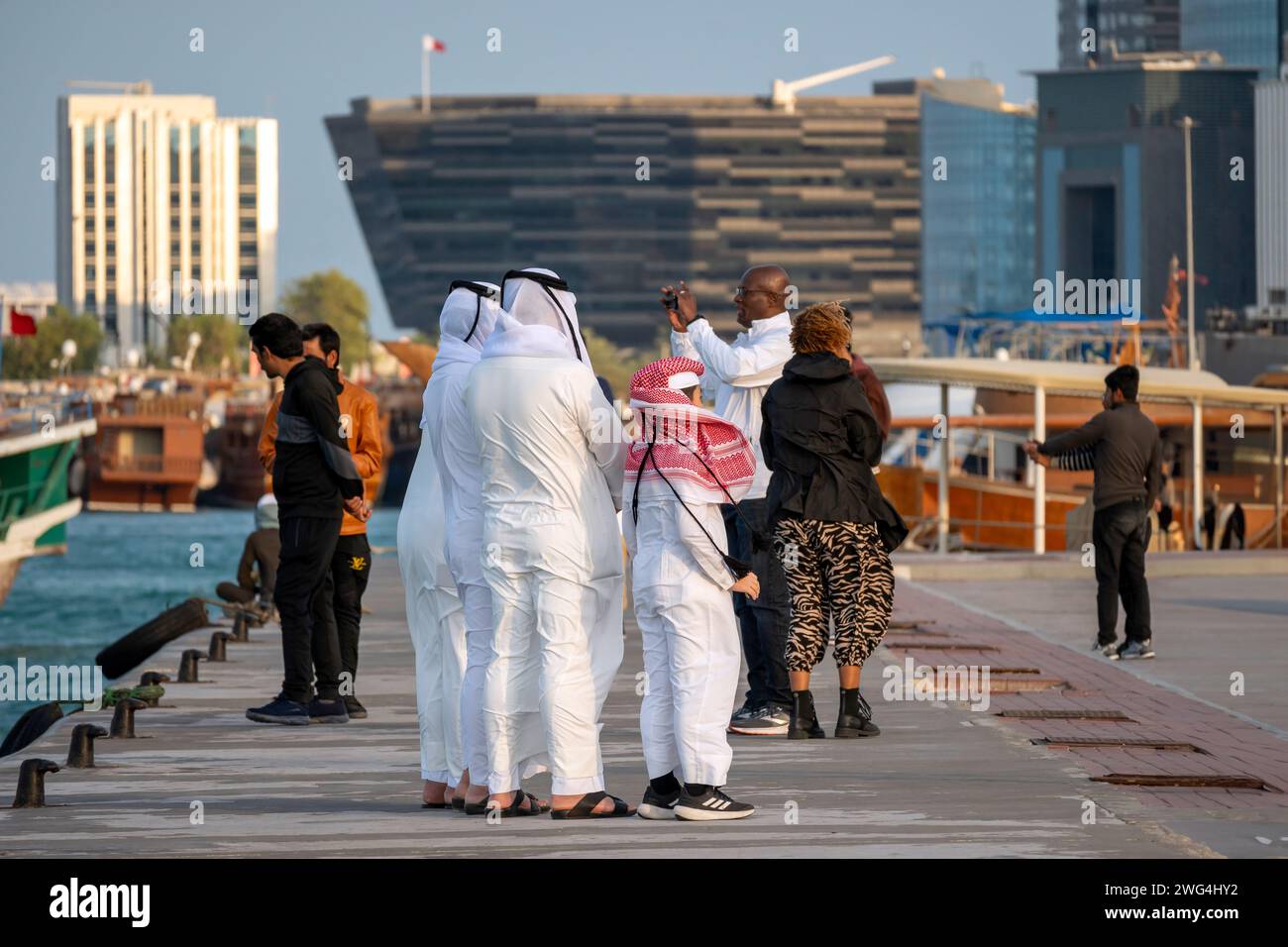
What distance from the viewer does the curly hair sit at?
32.4 ft

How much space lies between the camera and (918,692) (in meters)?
12.0

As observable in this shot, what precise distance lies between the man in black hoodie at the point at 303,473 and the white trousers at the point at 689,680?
3014 millimetres

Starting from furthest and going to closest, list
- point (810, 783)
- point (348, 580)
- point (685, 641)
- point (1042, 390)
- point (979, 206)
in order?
point (979, 206)
point (1042, 390)
point (348, 580)
point (810, 783)
point (685, 641)

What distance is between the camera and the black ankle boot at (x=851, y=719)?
10.1 m

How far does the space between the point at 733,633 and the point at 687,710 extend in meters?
0.37

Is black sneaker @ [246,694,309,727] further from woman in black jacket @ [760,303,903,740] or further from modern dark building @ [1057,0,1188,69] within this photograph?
modern dark building @ [1057,0,1188,69]

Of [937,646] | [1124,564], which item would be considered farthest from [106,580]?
[1124,564]

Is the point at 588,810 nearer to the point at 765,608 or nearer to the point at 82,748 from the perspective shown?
the point at 765,608

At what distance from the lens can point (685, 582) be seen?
8.04 m

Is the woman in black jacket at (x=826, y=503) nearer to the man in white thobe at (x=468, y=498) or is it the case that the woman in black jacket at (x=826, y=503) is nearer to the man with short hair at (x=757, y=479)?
the man with short hair at (x=757, y=479)

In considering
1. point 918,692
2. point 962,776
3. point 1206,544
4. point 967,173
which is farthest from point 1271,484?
point 967,173

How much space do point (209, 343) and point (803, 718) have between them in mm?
173956

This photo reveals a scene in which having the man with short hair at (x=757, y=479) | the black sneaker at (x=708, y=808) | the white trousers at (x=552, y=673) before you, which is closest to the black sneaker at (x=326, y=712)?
the man with short hair at (x=757, y=479)
